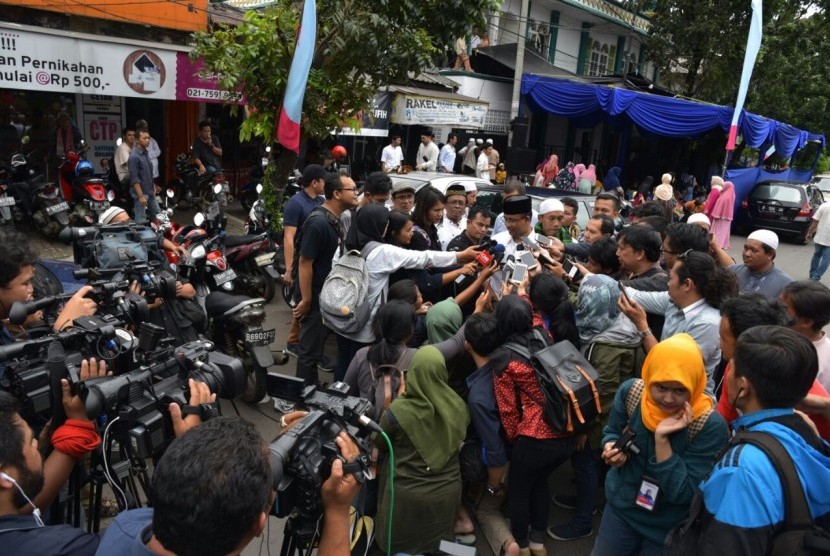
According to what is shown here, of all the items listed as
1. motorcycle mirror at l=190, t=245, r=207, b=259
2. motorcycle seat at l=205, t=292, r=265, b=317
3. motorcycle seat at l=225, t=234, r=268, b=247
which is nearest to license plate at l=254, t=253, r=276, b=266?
motorcycle seat at l=225, t=234, r=268, b=247

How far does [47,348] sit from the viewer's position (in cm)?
246

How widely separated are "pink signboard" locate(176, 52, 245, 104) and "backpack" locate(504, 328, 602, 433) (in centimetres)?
699

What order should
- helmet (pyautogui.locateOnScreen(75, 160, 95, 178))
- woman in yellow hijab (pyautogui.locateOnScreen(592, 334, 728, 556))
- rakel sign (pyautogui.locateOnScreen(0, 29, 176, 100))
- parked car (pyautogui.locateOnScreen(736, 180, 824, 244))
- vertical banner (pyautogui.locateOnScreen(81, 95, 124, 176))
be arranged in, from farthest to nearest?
parked car (pyautogui.locateOnScreen(736, 180, 824, 244)), vertical banner (pyautogui.locateOnScreen(81, 95, 124, 176)), helmet (pyautogui.locateOnScreen(75, 160, 95, 178)), rakel sign (pyautogui.locateOnScreen(0, 29, 176, 100)), woman in yellow hijab (pyautogui.locateOnScreen(592, 334, 728, 556))

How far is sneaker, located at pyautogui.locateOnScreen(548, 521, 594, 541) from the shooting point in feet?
11.4

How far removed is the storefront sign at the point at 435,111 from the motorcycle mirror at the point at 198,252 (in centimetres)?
778

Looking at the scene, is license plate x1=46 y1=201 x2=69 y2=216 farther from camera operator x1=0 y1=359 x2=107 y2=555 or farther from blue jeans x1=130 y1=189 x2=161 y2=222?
camera operator x1=0 y1=359 x2=107 y2=555

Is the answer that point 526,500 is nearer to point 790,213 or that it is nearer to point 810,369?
point 810,369

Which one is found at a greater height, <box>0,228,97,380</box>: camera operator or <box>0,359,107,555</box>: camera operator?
<box>0,228,97,380</box>: camera operator

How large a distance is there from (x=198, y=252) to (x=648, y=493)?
170 inches

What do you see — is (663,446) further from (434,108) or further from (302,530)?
(434,108)

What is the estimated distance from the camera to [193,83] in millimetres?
8961

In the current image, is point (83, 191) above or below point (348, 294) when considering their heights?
above

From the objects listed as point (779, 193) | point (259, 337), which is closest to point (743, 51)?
point (779, 193)

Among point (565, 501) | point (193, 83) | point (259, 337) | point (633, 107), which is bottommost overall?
point (565, 501)
